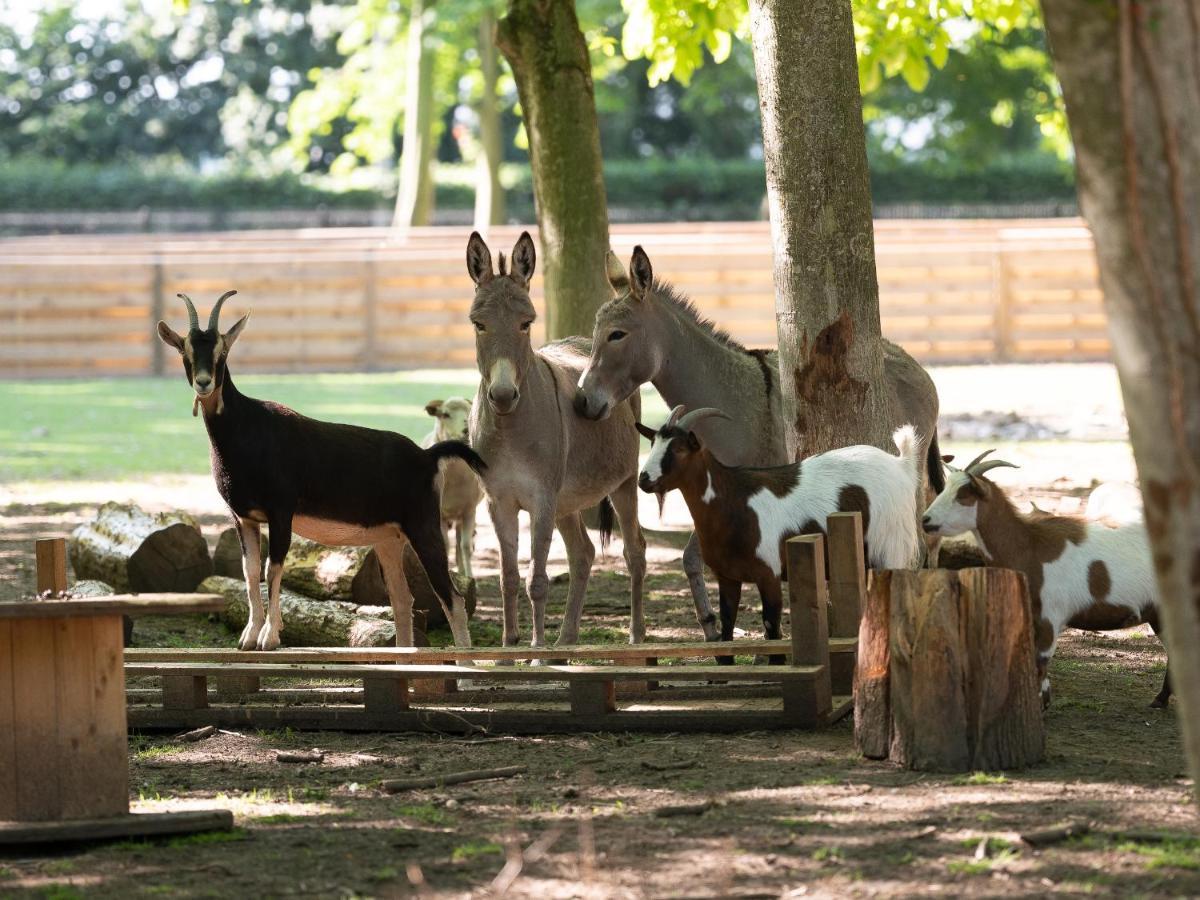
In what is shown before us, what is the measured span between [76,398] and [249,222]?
2039cm

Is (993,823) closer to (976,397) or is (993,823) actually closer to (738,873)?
(738,873)

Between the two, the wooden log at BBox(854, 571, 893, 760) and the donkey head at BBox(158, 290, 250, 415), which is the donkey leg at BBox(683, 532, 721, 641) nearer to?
the wooden log at BBox(854, 571, 893, 760)

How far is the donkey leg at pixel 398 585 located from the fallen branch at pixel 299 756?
1526 millimetres

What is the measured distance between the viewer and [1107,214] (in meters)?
3.84

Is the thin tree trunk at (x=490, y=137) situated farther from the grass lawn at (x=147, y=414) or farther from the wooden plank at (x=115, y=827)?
the wooden plank at (x=115, y=827)

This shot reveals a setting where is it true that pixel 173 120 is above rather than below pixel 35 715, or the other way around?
above

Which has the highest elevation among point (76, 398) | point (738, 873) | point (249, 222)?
point (249, 222)

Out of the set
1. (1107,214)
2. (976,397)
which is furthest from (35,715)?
(976,397)

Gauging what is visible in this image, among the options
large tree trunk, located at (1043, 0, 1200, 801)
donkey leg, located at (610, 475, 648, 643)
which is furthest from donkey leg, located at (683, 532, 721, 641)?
large tree trunk, located at (1043, 0, 1200, 801)

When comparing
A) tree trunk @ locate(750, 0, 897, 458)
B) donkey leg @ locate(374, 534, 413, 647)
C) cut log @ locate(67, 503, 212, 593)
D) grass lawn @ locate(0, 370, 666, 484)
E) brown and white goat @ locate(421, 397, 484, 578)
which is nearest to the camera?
donkey leg @ locate(374, 534, 413, 647)

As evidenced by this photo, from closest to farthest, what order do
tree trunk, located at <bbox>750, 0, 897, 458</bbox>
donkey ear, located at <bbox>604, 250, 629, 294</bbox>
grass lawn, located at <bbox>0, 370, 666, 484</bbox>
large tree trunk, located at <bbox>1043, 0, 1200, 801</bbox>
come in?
large tree trunk, located at <bbox>1043, 0, 1200, 801</bbox>, tree trunk, located at <bbox>750, 0, 897, 458</bbox>, donkey ear, located at <bbox>604, 250, 629, 294</bbox>, grass lawn, located at <bbox>0, 370, 666, 484</bbox>

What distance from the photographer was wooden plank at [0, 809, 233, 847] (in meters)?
5.38

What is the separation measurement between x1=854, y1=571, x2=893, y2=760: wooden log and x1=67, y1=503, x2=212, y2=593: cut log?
Answer: 5.52 m

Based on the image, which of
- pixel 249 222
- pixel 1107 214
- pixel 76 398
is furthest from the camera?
pixel 249 222
